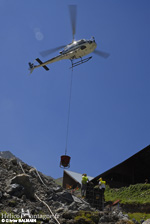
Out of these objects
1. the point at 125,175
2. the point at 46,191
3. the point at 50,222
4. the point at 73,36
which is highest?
the point at 73,36

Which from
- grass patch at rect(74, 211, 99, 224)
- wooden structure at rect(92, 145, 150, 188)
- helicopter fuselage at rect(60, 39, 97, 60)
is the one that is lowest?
grass patch at rect(74, 211, 99, 224)

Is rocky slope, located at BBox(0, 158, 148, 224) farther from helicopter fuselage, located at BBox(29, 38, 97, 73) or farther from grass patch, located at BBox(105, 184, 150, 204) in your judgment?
helicopter fuselage, located at BBox(29, 38, 97, 73)

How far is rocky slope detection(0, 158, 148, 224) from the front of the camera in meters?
10.4

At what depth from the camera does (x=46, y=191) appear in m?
14.8

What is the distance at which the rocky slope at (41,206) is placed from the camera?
10437mm

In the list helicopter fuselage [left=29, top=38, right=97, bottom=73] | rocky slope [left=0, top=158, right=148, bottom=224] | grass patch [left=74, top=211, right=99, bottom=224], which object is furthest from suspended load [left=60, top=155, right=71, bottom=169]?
helicopter fuselage [left=29, top=38, right=97, bottom=73]

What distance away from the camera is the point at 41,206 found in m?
12.2

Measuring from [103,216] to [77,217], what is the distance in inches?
59.6

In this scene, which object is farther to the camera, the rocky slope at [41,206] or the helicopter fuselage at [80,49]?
the helicopter fuselage at [80,49]

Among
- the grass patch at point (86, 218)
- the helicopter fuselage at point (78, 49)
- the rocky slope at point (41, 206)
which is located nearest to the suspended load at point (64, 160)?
the rocky slope at point (41, 206)

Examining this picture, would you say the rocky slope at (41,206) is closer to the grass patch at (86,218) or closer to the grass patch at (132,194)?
the grass patch at (86,218)

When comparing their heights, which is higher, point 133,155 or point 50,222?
point 133,155

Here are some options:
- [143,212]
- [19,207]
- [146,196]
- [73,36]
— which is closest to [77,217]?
[19,207]

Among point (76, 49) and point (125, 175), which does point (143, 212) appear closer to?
point (125, 175)
